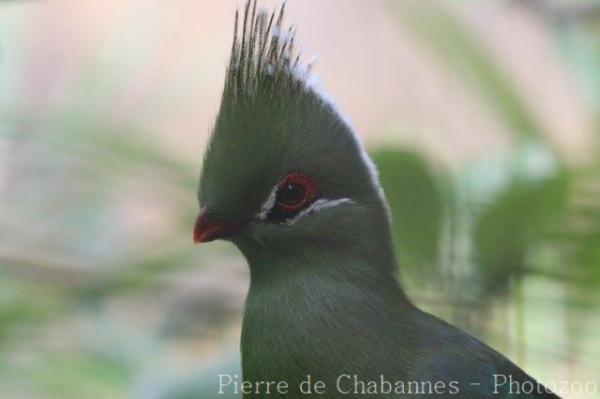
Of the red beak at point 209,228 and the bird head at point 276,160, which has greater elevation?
the bird head at point 276,160

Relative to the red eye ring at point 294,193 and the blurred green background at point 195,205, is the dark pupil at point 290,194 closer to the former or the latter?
the red eye ring at point 294,193

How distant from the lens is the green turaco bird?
1072 mm

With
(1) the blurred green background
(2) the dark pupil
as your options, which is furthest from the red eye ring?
(1) the blurred green background

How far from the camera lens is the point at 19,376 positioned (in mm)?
1546

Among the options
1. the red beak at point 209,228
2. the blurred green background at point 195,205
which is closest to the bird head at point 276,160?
the red beak at point 209,228

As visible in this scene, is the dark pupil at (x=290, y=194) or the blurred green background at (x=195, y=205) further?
the blurred green background at (x=195, y=205)

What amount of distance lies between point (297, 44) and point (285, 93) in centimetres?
6

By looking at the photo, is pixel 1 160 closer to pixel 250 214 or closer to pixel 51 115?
pixel 51 115

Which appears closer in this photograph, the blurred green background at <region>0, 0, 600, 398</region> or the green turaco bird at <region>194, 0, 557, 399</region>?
the green turaco bird at <region>194, 0, 557, 399</region>

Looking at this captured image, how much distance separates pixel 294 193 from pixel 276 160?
0.14 feet

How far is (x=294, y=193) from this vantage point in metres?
1.09

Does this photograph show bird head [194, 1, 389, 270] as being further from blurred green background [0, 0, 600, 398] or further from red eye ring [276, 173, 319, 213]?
blurred green background [0, 0, 600, 398]

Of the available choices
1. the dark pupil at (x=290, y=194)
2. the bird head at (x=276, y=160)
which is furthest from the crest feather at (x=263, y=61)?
the dark pupil at (x=290, y=194)

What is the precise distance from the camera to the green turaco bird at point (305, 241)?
1.07m
